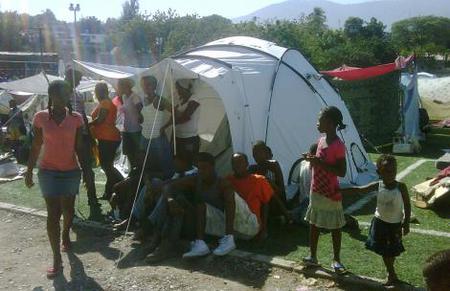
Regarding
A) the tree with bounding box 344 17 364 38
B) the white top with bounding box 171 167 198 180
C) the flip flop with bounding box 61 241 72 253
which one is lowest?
the flip flop with bounding box 61 241 72 253

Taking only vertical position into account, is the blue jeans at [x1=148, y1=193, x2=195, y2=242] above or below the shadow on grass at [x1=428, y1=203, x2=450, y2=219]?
above

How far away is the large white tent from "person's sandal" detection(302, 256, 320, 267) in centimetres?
231

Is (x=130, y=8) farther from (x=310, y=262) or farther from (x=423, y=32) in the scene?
(x=310, y=262)

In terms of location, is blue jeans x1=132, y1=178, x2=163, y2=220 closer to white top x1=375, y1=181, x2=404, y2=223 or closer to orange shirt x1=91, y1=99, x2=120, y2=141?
orange shirt x1=91, y1=99, x2=120, y2=141

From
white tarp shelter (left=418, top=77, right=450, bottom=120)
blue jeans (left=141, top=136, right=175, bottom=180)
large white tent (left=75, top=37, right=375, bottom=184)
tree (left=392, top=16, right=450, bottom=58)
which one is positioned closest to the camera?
blue jeans (left=141, top=136, right=175, bottom=180)

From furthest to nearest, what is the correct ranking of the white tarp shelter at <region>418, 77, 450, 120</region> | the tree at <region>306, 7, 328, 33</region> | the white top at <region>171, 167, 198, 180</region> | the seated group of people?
1. the tree at <region>306, 7, 328, 33</region>
2. the white tarp shelter at <region>418, 77, 450, 120</region>
3. the white top at <region>171, 167, 198, 180</region>
4. the seated group of people

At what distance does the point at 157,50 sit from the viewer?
49000mm

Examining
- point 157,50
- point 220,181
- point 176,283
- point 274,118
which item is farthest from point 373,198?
point 157,50

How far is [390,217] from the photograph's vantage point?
4.50m

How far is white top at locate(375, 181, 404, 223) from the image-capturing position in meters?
4.47

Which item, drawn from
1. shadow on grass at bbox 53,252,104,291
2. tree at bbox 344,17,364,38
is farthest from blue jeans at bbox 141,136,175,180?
tree at bbox 344,17,364,38

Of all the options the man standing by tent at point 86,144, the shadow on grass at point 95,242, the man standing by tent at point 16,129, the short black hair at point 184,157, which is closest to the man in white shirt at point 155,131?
the short black hair at point 184,157

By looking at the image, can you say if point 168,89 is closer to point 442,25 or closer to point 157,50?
point 157,50

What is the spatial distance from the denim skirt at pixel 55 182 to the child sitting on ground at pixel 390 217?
3013 mm
